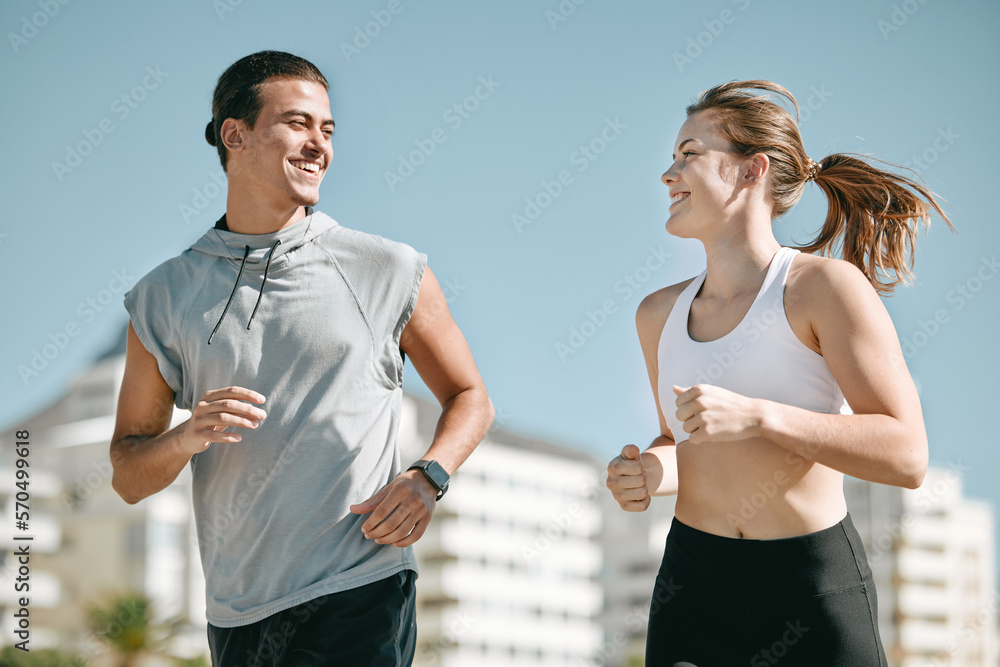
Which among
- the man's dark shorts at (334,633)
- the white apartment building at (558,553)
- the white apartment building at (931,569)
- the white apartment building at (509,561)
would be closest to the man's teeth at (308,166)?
the man's dark shorts at (334,633)

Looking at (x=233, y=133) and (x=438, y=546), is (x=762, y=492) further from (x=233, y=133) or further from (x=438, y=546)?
(x=438, y=546)

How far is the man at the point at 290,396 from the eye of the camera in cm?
296

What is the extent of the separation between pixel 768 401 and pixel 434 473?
1.09m

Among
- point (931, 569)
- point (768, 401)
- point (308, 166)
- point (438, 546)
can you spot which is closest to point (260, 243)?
point (308, 166)

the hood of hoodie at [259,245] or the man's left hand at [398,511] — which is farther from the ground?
the hood of hoodie at [259,245]

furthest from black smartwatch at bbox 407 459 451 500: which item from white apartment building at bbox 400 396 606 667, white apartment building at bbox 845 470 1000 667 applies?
white apartment building at bbox 845 470 1000 667

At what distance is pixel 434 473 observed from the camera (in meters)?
3.09

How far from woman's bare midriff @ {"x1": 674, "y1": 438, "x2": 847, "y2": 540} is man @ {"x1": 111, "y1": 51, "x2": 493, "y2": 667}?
821 mm

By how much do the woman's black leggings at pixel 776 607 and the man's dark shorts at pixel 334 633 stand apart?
2.60ft

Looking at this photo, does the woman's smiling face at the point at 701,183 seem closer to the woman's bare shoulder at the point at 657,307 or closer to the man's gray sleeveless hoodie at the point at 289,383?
the woman's bare shoulder at the point at 657,307

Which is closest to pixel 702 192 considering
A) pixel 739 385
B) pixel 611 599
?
pixel 739 385

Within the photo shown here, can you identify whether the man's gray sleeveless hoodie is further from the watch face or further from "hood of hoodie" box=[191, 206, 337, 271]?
the watch face

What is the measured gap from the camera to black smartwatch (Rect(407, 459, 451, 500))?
3077mm

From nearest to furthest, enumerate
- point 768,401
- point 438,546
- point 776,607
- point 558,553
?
point 768,401 < point 776,607 < point 438,546 < point 558,553
